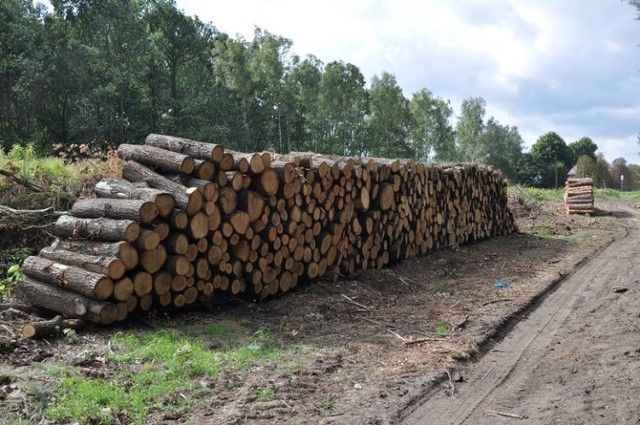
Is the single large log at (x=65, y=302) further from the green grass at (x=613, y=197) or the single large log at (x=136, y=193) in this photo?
the green grass at (x=613, y=197)

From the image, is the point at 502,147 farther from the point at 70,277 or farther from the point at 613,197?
the point at 70,277

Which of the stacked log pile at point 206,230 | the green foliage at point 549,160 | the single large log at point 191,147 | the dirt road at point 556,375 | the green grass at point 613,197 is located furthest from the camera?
the green foliage at point 549,160

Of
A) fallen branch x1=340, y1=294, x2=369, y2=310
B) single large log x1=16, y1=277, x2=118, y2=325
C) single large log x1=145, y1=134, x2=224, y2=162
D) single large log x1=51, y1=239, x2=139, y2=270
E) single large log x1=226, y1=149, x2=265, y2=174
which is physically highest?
single large log x1=145, y1=134, x2=224, y2=162

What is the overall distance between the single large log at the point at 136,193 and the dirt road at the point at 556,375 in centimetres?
344

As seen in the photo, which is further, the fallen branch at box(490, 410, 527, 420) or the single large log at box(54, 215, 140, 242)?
the single large log at box(54, 215, 140, 242)

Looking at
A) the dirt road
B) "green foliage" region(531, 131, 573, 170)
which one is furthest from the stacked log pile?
"green foliage" region(531, 131, 573, 170)

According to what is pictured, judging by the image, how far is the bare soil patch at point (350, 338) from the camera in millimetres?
4035

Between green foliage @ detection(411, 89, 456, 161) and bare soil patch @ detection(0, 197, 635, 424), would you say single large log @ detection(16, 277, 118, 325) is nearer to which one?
bare soil patch @ detection(0, 197, 635, 424)

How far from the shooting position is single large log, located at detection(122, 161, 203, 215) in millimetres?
6293

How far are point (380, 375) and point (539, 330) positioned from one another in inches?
97.3

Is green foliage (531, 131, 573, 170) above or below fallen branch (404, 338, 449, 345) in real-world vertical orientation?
above

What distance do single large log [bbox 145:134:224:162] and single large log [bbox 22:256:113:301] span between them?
77.4 inches

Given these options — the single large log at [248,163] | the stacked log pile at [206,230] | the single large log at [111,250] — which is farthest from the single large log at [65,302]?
the single large log at [248,163]

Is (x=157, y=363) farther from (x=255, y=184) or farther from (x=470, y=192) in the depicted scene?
(x=470, y=192)
